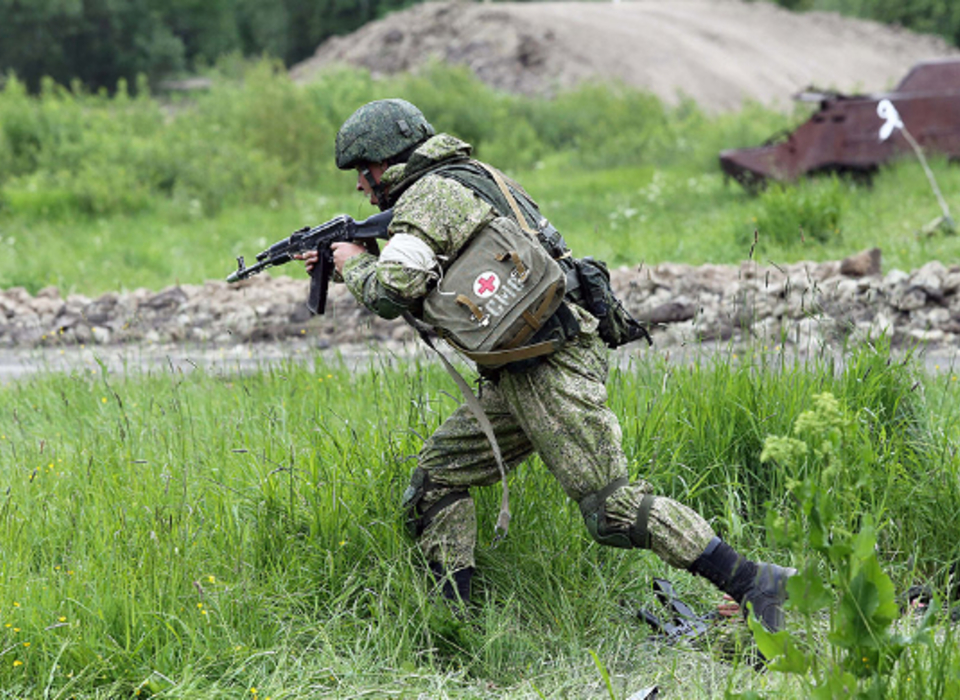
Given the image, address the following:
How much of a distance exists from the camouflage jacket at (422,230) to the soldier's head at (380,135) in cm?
23

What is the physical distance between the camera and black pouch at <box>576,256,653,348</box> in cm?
349

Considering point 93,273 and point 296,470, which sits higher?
point 296,470

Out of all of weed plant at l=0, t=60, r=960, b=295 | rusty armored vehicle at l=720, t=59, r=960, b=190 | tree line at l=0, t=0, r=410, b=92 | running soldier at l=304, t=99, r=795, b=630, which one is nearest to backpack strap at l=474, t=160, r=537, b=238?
running soldier at l=304, t=99, r=795, b=630

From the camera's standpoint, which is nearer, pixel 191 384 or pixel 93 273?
pixel 191 384

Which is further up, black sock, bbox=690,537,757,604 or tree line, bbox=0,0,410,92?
black sock, bbox=690,537,757,604

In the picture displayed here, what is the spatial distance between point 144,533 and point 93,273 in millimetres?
8786

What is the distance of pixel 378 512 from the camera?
373cm

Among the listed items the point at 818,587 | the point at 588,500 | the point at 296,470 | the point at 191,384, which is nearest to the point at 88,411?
the point at 191,384

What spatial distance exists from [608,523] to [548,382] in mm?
473

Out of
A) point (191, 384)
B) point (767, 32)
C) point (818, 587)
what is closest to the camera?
point (818, 587)

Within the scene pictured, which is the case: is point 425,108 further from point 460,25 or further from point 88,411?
point 88,411

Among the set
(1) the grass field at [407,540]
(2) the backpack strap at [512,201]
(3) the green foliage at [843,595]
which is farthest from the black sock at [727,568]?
(2) the backpack strap at [512,201]

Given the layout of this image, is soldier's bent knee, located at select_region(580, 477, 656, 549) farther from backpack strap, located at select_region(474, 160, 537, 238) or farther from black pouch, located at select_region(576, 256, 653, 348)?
backpack strap, located at select_region(474, 160, 537, 238)

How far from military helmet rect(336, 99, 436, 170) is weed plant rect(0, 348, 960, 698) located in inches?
39.2
